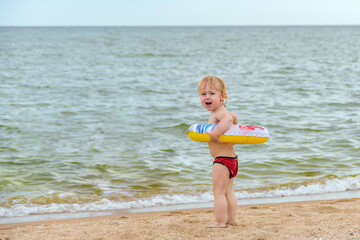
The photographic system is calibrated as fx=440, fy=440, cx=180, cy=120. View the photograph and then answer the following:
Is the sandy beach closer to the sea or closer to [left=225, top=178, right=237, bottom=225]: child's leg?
[left=225, top=178, right=237, bottom=225]: child's leg

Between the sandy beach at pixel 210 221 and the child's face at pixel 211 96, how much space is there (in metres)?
1.16

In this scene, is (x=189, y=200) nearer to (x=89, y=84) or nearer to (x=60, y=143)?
(x=60, y=143)

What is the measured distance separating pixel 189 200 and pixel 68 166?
2779 millimetres

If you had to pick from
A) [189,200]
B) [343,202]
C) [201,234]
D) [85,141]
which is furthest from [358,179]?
[85,141]

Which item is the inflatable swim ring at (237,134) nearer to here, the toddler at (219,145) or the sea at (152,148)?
the toddler at (219,145)

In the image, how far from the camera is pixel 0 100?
15.7 meters

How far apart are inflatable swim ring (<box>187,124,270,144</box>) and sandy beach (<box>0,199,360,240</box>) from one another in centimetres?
85

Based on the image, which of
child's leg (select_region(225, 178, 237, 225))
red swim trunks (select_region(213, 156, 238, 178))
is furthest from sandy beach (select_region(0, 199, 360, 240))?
red swim trunks (select_region(213, 156, 238, 178))

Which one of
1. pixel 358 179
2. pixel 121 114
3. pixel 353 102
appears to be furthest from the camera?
pixel 353 102

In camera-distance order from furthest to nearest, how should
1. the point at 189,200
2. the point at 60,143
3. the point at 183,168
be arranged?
the point at 60,143 → the point at 183,168 → the point at 189,200

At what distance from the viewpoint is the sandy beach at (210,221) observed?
3.95 meters

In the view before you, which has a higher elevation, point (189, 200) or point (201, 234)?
point (201, 234)

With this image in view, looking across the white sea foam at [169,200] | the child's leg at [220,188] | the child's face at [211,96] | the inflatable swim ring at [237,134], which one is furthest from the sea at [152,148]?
the child's face at [211,96]

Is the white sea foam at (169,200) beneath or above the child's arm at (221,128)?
beneath
